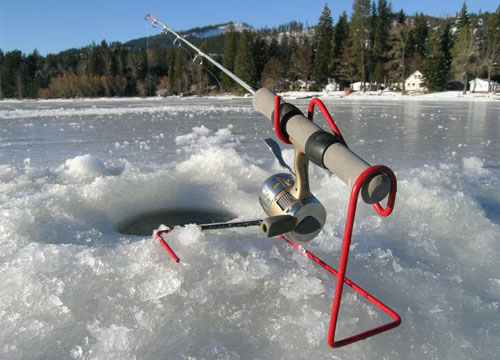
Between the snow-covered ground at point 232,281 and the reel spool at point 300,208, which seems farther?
the reel spool at point 300,208

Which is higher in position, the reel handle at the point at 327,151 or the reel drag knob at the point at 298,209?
the reel handle at the point at 327,151

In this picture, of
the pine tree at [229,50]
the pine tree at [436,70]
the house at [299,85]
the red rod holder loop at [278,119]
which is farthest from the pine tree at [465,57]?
the red rod holder loop at [278,119]

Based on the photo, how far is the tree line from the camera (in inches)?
1734

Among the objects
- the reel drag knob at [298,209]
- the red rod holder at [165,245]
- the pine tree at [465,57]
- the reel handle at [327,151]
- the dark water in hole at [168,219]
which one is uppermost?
the pine tree at [465,57]

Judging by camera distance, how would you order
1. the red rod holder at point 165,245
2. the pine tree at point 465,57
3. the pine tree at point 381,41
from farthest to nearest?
the pine tree at point 381,41 → the pine tree at point 465,57 → the red rod holder at point 165,245

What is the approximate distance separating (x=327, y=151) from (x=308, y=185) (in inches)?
16.3

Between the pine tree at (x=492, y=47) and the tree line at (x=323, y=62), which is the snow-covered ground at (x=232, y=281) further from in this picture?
the pine tree at (x=492, y=47)

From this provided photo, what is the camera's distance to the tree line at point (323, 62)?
44.0 meters

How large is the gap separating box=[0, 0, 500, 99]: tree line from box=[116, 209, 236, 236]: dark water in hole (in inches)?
1430

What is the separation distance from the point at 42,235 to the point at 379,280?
2.01 m

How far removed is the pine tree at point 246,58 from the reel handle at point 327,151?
180ft

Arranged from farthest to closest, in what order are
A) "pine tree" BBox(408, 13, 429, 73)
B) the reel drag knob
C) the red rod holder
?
"pine tree" BBox(408, 13, 429, 73) < the red rod holder < the reel drag knob

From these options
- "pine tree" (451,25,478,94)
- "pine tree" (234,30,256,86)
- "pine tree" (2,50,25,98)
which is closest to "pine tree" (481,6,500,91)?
"pine tree" (451,25,478,94)

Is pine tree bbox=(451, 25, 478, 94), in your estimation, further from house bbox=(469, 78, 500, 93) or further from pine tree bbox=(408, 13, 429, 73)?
pine tree bbox=(408, 13, 429, 73)
